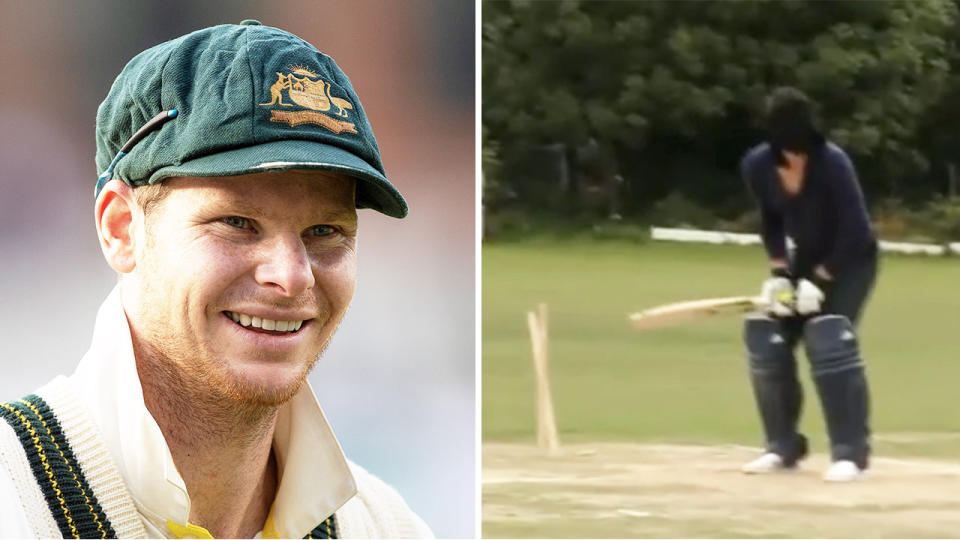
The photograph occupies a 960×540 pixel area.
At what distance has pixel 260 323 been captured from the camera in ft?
5.10

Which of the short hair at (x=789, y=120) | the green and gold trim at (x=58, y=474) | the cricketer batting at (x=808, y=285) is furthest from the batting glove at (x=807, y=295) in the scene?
the green and gold trim at (x=58, y=474)

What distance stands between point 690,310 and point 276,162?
9.30 feet

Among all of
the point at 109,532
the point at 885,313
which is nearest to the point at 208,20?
the point at 109,532

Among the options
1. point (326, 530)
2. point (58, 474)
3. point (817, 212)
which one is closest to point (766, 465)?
point (817, 212)

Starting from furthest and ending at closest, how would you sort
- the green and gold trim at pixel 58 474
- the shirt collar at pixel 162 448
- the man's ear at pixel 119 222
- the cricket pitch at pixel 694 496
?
the cricket pitch at pixel 694 496 → the man's ear at pixel 119 222 → the shirt collar at pixel 162 448 → the green and gold trim at pixel 58 474

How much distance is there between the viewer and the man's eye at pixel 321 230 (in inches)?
62.7

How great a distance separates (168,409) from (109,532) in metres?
0.24

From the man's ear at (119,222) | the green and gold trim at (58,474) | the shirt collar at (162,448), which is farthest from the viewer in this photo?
the man's ear at (119,222)

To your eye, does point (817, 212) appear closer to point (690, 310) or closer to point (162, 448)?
point (690, 310)

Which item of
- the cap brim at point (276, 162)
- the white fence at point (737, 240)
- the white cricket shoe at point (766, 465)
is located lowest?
the white cricket shoe at point (766, 465)

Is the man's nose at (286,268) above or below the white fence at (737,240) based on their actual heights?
above

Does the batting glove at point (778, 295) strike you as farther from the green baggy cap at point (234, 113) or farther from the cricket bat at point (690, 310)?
the green baggy cap at point (234, 113)

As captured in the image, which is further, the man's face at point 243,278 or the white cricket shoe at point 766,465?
the white cricket shoe at point 766,465

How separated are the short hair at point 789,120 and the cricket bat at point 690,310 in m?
0.54
